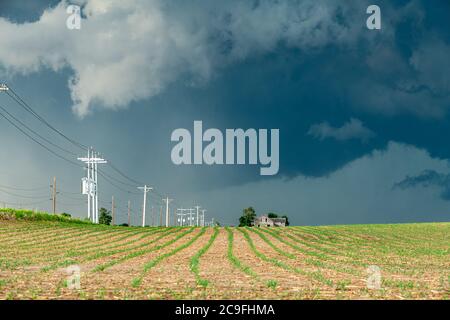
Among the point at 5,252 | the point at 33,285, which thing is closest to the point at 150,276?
the point at 33,285

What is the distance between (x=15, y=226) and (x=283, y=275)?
5056 centimetres

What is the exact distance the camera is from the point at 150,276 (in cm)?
2233

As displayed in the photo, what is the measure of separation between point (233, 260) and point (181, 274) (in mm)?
9649
